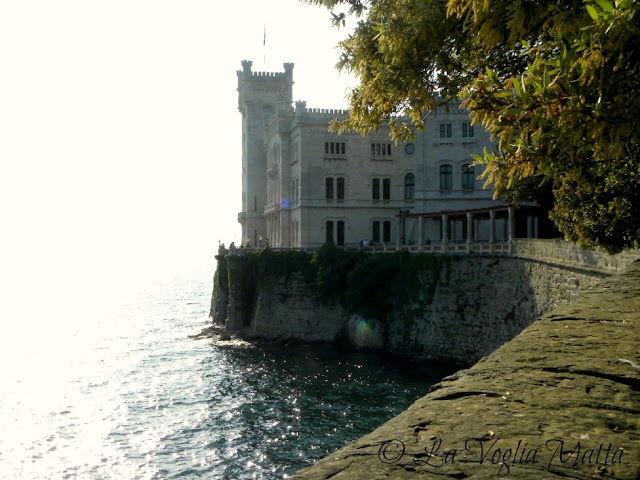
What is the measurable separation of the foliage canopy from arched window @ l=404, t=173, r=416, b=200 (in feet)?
109

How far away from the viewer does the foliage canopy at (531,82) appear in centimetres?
678

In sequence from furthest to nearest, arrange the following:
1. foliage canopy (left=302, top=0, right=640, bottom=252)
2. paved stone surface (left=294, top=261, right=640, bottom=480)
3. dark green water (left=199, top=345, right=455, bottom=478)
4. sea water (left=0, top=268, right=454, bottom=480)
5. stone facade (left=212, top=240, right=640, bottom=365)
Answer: stone facade (left=212, top=240, right=640, bottom=365)
dark green water (left=199, top=345, right=455, bottom=478)
sea water (left=0, top=268, right=454, bottom=480)
foliage canopy (left=302, top=0, right=640, bottom=252)
paved stone surface (left=294, top=261, right=640, bottom=480)

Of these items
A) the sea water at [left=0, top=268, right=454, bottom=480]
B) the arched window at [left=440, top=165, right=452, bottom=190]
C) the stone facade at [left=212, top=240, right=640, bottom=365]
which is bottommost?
the sea water at [left=0, top=268, right=454, bottom=480]

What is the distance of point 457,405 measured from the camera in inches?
168

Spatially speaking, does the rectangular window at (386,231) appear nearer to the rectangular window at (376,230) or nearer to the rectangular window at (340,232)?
the rectangular window at (376,230)

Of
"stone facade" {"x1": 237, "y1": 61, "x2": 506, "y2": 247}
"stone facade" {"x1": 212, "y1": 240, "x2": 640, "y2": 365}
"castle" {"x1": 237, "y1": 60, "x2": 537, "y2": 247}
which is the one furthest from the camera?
"stone facade" {"x1": 237, "y1": 61, "x2": 506, "y2": 247}

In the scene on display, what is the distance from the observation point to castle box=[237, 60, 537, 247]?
48594mm

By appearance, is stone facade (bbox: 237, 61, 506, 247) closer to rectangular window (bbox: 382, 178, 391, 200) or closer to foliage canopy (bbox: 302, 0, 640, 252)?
rectangular window (bbox: 382, 178, 391, 200)

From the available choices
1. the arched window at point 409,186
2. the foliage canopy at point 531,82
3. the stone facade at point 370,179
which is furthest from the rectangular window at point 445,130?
the foliage canopy at point 531,82

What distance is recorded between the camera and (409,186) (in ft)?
168

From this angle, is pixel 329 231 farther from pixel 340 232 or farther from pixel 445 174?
pixel 445 174

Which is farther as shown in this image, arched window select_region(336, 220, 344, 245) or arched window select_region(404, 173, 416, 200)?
arched window select_region(336, 220, 344, 245)

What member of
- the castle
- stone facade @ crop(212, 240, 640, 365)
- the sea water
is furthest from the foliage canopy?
the castle

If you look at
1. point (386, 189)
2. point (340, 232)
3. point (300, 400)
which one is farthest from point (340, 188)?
point (300, 400)
